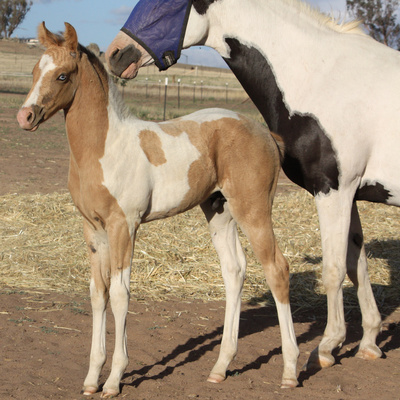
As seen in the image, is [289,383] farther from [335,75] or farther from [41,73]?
[41,73]

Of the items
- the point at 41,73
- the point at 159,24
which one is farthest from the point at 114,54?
the point at 41,73

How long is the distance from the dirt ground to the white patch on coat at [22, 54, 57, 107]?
1.73m

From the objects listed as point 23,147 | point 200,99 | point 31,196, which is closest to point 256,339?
point 31,196

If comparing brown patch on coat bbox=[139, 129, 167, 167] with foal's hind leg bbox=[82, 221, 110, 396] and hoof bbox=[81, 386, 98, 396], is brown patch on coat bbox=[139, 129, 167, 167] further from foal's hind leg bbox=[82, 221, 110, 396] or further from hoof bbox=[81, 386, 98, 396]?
hoof bbox=[81, 386, 98, 396]

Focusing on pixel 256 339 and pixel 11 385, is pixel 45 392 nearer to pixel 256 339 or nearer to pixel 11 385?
pixel 11 385

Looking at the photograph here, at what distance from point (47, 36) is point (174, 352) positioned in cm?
246

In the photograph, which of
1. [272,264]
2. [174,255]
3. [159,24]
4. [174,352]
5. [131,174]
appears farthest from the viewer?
[174,255]

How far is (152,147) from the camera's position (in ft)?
12.3

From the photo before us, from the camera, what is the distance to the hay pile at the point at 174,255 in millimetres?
5875

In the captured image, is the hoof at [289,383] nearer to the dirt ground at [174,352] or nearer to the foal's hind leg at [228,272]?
the dirt ground at [174,352]

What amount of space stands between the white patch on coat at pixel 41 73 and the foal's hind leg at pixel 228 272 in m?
1.50

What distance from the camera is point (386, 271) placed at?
21.7 ft

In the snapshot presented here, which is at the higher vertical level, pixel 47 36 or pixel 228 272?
pixel 47 36

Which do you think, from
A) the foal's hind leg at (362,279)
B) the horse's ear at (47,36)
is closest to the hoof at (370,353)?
the foal's hind leg at (362,279)
